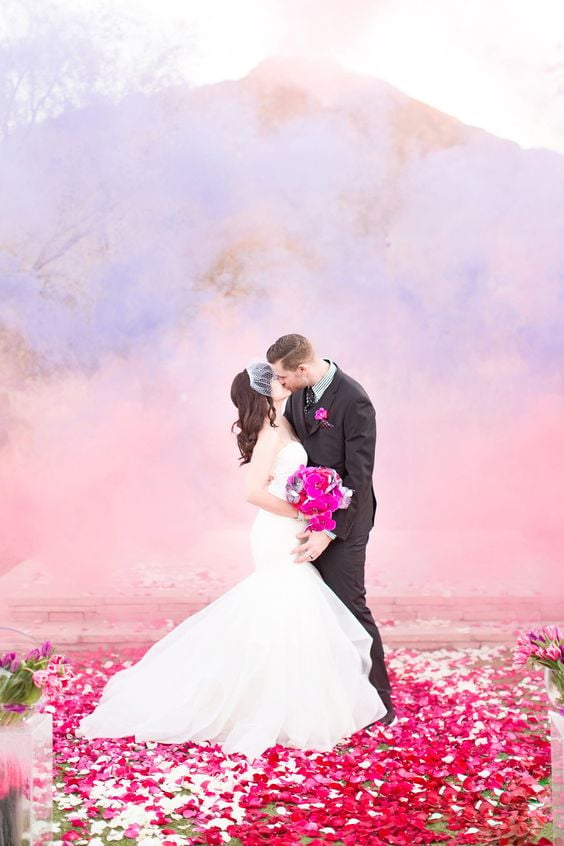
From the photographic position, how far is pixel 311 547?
4.09 meters

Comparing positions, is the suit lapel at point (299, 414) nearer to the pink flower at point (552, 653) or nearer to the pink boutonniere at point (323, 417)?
the pink boutonniere at point (323, 417)

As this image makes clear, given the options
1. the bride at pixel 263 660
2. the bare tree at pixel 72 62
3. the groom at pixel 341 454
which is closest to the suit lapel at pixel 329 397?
the groom at pixel 341 454

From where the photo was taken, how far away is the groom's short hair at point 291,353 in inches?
163

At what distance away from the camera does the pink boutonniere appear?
421cm

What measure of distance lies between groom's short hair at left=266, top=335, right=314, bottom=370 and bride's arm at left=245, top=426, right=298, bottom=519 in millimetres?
288

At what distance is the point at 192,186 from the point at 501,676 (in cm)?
362

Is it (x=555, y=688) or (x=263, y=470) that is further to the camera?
(x=263, y=470)

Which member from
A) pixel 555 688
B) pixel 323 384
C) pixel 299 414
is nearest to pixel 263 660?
pixel 299 414

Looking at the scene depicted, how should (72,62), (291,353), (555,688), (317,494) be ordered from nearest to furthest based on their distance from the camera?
(555,688) → (317,494) → (291,353) → (72,62)

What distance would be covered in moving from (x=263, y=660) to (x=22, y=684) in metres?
1.41

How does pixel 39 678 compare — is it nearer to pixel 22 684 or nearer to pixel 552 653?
pixel 22 684

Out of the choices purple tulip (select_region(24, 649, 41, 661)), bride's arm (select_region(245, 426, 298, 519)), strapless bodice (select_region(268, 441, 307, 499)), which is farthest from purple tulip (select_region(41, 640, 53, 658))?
strapless bodice (select_region(268, 441, 307, 499))

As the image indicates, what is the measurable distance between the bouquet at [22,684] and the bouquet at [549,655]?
1281 mm

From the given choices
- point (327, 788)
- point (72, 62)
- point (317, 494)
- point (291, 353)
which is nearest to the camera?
point (327, 788)
